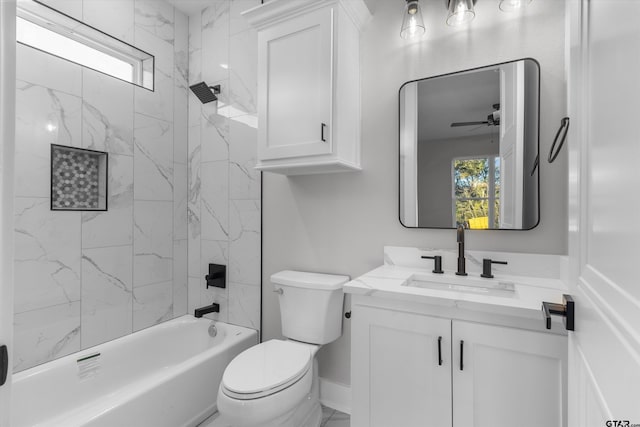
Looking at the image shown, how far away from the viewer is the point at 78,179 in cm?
196

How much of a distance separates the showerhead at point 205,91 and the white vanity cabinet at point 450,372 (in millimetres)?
1939

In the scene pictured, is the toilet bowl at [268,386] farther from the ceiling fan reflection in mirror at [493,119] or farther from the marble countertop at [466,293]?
the ceiling fan reflection in mirror at [493,119]

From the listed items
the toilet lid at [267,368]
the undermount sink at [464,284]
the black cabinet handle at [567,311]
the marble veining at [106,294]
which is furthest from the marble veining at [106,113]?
the black cabinet handle at [567,311]

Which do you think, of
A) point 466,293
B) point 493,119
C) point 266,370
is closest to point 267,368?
point 266,370

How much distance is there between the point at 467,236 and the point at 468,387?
74cm

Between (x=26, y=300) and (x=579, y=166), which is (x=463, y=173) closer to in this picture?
(x=579, y=166)

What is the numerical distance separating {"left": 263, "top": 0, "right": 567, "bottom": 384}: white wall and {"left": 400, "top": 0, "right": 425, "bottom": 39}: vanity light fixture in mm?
87

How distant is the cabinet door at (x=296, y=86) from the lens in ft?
5.49

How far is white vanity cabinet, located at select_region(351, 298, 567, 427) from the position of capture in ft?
3.49

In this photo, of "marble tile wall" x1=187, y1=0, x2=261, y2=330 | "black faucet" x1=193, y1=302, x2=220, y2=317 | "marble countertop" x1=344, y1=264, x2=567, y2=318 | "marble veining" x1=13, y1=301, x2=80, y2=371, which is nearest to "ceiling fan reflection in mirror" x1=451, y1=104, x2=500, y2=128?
"marble countertop" x1=344, y1=264, x2=567, y2=318

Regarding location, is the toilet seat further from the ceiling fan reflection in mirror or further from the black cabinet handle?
the ceiling fan reflection in mirror

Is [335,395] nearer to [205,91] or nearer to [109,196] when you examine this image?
[109,196]

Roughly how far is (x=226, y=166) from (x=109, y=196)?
0.79m

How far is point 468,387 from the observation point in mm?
1170
